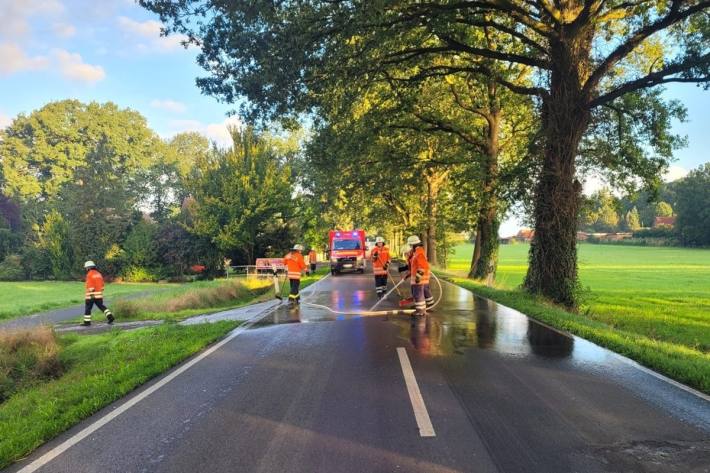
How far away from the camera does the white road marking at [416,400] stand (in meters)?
4.61

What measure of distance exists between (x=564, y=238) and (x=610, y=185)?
25.6 feet

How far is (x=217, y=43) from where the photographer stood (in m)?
12.2

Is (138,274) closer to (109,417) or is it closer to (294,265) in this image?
(294,265)

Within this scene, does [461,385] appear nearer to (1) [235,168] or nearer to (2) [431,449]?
(2) [431,449]

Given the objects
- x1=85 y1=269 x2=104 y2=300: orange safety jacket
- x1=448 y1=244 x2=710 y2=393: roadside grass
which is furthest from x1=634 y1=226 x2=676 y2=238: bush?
x1=85 y1=269 x2=104 y2=300: orange safety jacket

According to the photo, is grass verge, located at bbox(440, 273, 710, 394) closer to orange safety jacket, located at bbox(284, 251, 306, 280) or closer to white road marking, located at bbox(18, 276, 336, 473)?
orange safety jacket, located at bbox(284, 251, 306, 280)

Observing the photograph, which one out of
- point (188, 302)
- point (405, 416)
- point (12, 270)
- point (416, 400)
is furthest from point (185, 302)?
point (12, 270)

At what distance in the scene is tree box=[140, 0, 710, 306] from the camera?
11.0m

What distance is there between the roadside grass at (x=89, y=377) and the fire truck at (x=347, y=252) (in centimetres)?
2253

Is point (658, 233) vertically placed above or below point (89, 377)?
above

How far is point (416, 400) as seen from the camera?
215 inches

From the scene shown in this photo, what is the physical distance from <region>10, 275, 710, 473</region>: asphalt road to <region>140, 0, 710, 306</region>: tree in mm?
6983

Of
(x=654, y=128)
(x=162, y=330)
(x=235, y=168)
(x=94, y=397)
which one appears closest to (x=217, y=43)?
(x=162, y=330)

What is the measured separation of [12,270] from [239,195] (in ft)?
86.3
